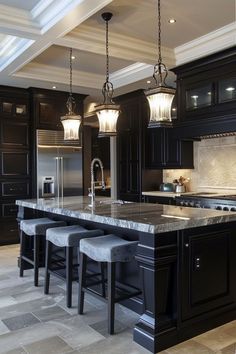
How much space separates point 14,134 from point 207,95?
11.3ft

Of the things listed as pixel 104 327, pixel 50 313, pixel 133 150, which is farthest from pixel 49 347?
pixel 133 150

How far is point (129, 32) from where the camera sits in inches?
168

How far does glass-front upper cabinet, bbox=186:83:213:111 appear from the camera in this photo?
4750 mm

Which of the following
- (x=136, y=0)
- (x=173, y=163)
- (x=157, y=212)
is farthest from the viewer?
(x=173, y=163)

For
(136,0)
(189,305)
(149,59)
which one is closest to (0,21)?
(136,0)

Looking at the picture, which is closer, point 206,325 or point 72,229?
point 206,325

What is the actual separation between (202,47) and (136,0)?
4.75 ft

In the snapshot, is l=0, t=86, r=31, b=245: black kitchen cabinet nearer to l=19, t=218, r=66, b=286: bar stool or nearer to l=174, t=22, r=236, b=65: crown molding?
l=19, t=218, r=66, b=286: bar stool

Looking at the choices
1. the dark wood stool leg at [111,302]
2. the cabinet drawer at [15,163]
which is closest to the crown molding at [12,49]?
the cabinet drawer at [15,163]

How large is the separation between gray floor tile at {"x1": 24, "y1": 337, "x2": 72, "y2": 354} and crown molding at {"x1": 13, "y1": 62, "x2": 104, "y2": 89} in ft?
13.5

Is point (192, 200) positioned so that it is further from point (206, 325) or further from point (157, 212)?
point (206, 325)

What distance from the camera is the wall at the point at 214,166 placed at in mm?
5285

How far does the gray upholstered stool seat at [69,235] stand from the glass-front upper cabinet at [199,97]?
255 cm

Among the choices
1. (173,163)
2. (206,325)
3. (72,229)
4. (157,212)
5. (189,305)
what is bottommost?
(206,325)
